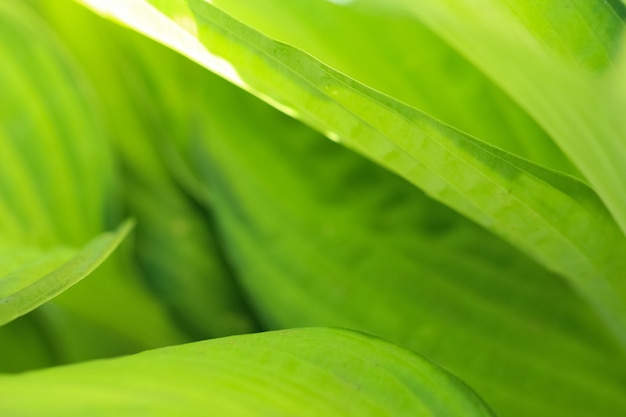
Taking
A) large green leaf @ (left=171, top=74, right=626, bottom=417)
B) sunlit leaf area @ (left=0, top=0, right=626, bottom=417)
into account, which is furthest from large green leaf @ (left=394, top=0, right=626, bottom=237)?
large green leaf @ (left=171, top=74, right=626, bottom=417)

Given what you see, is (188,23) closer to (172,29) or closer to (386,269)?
(172,29)

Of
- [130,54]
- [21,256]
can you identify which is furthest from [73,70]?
[21,256]

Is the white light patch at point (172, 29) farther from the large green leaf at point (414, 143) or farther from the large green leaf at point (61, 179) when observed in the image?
the large green leaf at point (61, 179)

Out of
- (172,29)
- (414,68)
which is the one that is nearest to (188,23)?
(172,29)

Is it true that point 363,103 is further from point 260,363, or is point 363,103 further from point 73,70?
point 73,70

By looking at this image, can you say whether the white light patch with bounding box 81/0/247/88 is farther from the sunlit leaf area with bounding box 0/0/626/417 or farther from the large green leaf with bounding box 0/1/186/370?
the large green leaf with bounding box 0/1/186/370

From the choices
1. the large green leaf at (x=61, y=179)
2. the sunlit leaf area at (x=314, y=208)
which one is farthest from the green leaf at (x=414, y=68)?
the large green leaf at (x=61, y=179)
